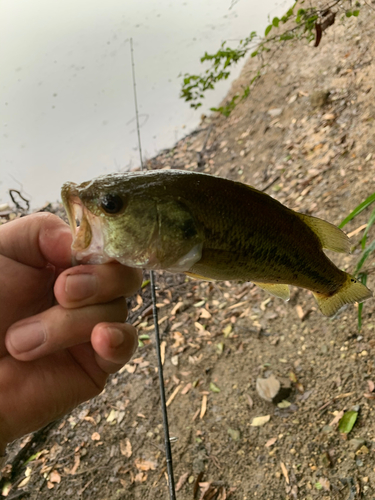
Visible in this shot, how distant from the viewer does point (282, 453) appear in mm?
2258

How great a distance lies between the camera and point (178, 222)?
0.95m

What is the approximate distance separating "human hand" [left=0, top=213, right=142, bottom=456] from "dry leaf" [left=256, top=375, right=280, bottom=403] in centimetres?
153

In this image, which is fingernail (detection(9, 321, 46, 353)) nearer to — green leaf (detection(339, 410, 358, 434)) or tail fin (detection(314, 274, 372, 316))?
tail fin (detection(314, 274, 372, 316))

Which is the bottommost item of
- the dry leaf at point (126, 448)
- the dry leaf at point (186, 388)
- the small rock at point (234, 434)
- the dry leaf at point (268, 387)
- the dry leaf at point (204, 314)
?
the dry leaf at point (126, 448)

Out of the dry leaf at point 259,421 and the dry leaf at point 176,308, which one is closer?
the dry leaf at point 259,421

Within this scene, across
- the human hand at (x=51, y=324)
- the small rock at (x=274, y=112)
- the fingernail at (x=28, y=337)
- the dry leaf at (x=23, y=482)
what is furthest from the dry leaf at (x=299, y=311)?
the small rock at (x=274, y=112)

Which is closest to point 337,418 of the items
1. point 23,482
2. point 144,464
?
point 144,464

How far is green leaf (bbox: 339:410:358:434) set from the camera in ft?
6.96

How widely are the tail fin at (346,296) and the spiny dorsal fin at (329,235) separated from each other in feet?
0.45

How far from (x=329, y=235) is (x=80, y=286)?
0.75m

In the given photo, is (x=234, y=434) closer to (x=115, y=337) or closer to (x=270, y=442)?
(x=270, y=442)

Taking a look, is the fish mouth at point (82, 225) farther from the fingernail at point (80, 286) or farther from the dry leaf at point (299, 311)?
the dry leaf at point (299, 311)

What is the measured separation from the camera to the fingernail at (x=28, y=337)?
108 cm

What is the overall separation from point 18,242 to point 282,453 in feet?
6.62
